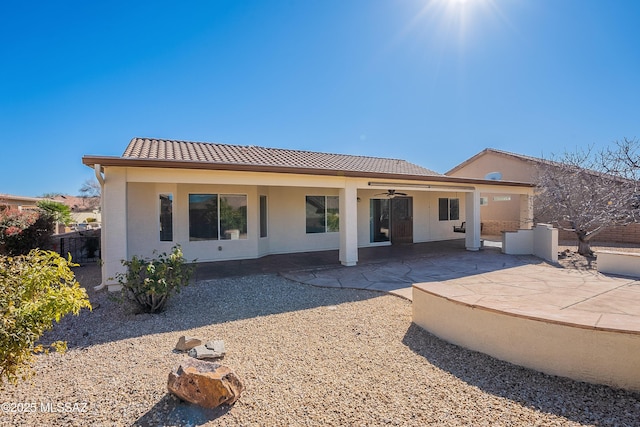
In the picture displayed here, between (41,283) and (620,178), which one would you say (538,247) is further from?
(41,283)

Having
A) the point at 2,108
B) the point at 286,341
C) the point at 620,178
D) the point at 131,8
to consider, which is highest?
the point at 131,8

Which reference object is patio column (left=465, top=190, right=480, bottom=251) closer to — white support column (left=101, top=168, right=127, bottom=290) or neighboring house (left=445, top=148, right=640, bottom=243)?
neighboring house (left=445, top=148, right=640, bottom=243)

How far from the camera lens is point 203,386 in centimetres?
286

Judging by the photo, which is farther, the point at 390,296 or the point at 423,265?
the point at 423,265

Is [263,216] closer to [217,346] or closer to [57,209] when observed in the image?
[217,346]

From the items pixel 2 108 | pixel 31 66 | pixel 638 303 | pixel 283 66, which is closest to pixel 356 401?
pixel 638 303

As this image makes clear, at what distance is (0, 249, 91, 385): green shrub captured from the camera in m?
2.34

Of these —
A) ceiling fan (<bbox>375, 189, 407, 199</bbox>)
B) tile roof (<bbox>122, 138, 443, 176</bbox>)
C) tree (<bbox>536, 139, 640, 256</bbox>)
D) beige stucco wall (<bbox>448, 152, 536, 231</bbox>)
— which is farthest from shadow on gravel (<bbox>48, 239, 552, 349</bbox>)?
beige stucco wall (<bbox>448, 152, 536, 231</bbox>)

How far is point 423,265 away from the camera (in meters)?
9.73

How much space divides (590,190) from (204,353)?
1618 centimetres

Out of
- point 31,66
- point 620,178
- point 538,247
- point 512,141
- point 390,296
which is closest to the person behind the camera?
point 390,296

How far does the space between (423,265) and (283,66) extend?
9206mm

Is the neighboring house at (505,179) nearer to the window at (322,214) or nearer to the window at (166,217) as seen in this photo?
the window at (322,214)

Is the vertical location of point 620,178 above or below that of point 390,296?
above
